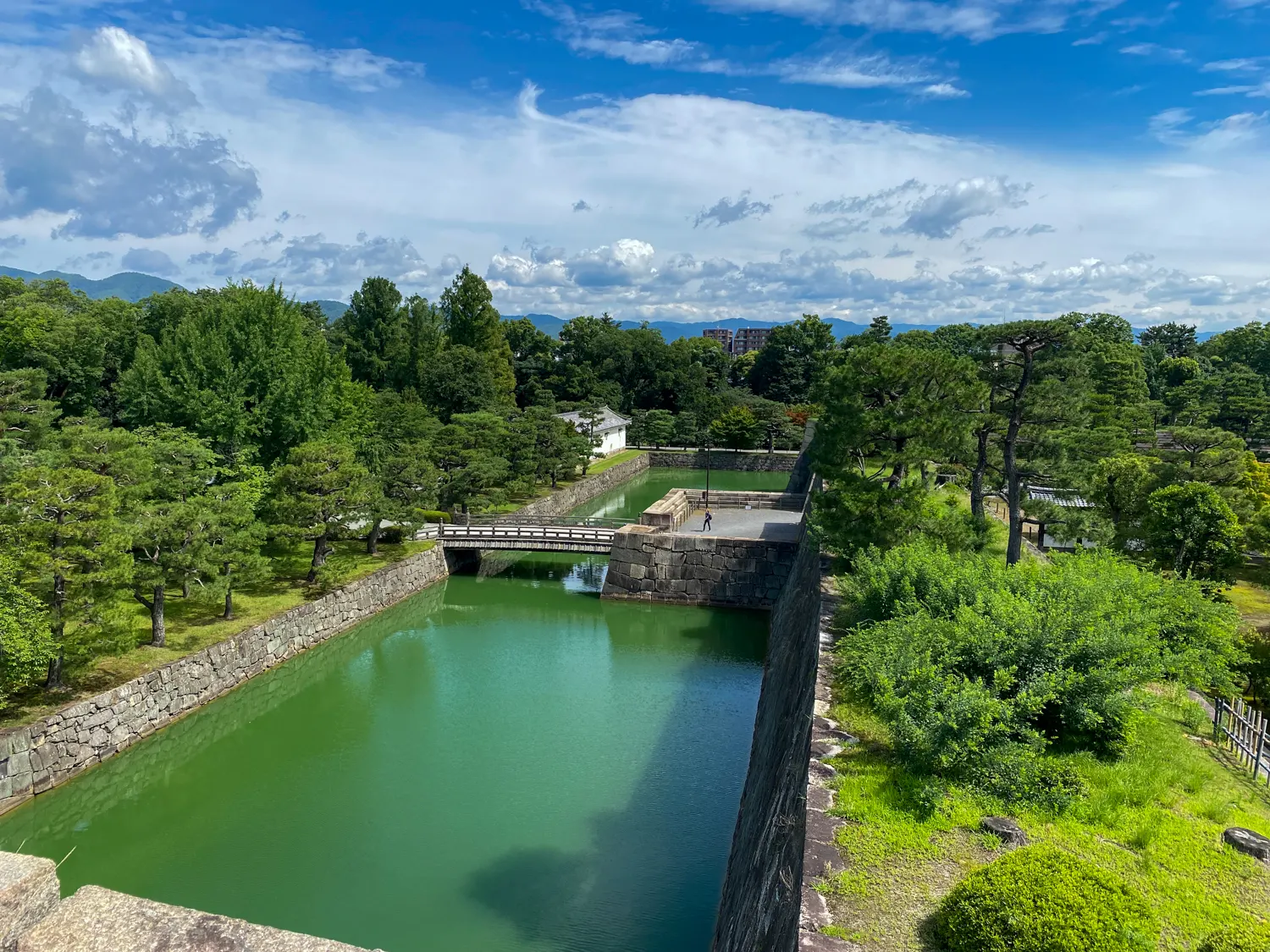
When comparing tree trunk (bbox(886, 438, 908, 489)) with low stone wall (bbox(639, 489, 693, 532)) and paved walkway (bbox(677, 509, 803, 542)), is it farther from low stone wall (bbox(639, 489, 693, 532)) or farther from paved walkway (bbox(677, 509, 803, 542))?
low stone wall (bbox(639, 489, 693, 532))

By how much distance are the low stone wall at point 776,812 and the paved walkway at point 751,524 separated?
8799 mm

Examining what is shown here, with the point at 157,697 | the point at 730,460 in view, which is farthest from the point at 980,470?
the point at 730,460

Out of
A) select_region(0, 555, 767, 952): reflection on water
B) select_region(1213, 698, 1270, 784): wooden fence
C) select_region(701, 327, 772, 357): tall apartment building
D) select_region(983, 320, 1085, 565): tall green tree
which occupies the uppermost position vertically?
select_region(701, 327, 772, 357): tall apartment building

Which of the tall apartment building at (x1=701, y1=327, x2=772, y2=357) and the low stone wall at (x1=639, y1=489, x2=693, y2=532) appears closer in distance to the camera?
the low stone wall at (x1=639, y1=489, x2=693, y2=532)

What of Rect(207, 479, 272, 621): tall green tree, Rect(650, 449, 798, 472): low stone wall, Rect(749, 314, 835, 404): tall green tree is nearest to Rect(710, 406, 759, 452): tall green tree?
Rect(650, 449, 798, 472): low stone wall

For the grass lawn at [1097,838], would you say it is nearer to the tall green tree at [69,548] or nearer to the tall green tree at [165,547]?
the tall green tree at [69,548]

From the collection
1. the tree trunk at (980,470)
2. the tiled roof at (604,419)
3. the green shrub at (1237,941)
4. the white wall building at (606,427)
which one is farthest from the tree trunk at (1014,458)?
the tiled roof at (604,419)

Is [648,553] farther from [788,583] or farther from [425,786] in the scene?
[425,786]

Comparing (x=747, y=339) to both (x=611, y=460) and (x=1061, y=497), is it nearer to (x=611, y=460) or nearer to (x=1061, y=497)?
(x=611, y=460)

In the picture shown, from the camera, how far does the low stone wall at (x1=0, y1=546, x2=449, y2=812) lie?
35.1ft

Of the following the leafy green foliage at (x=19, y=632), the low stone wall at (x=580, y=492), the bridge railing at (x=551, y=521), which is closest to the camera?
the leafy green foliage at (x=19, y=632)

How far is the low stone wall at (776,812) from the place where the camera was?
18.4ft

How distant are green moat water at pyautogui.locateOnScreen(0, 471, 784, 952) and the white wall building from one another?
1101 inches

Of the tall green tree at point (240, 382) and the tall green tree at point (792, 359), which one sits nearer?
the tall green tree at point (240, 382)
